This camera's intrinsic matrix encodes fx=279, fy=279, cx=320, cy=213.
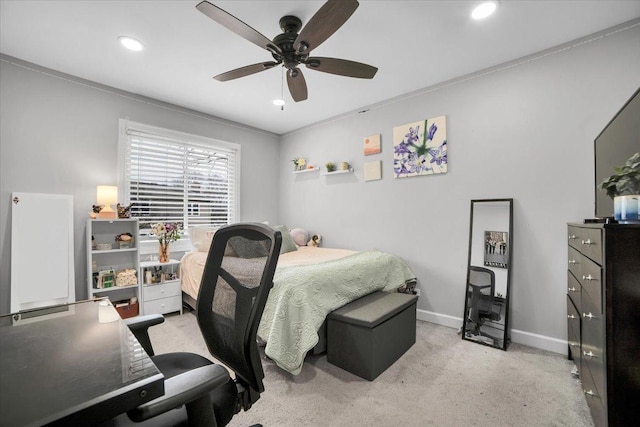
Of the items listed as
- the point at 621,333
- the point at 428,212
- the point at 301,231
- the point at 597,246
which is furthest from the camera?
the point at 301,231

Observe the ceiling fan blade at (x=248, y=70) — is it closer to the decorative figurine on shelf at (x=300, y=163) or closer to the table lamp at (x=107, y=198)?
the table lamp at (x=107, y=198)

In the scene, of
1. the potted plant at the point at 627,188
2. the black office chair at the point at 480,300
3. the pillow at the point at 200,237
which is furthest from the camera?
the pillow at the point at 200,237

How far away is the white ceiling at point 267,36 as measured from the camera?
2025 mm

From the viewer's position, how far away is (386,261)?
3.03 metres

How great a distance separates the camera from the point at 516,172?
2.71 meters

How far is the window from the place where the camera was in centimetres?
342

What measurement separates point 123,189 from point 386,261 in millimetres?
3196

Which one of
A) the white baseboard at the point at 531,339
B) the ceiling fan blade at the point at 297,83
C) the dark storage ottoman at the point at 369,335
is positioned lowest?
the white baseboard at the point at 531,339

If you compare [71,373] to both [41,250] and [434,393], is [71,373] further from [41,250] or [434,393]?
[41,250]

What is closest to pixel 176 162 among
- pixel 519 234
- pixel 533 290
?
pixel 519 234

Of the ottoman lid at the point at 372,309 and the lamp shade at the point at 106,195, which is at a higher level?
the lamp shade at the point at 106,195

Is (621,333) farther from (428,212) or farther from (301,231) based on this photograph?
(301,231)

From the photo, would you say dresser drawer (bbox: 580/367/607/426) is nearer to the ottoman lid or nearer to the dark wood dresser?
the dark wood dresser

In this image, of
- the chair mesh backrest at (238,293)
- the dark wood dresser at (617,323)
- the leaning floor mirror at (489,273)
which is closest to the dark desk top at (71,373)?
the chair mesh backrest at (238,293)
